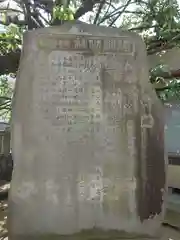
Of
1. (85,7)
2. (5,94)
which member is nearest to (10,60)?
(85,7)

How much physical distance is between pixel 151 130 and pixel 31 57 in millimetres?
1429

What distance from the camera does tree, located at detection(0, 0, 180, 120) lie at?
6438mm

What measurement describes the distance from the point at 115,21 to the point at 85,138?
12.4 ft

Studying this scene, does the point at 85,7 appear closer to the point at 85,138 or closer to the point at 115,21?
the point at 115,21

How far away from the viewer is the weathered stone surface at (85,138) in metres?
4.28

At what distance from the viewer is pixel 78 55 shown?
4.41m

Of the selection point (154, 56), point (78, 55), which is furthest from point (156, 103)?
point (154, 56)

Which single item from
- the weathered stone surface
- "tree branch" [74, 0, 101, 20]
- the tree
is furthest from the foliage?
the weathered stone surface

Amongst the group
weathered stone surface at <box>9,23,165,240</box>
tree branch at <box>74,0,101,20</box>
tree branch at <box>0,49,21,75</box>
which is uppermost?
tree branch at <box>74,0,101,20</box>

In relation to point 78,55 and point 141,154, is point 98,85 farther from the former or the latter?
point 141,154

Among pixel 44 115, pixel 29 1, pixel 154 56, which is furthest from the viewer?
pixel 154 56

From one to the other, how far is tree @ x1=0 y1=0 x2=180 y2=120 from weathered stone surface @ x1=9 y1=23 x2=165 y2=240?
176 cm

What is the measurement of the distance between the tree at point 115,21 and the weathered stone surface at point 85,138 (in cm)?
176

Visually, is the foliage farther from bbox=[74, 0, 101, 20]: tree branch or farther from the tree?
bbox=[74, 0, 101, 20]: tree branch
